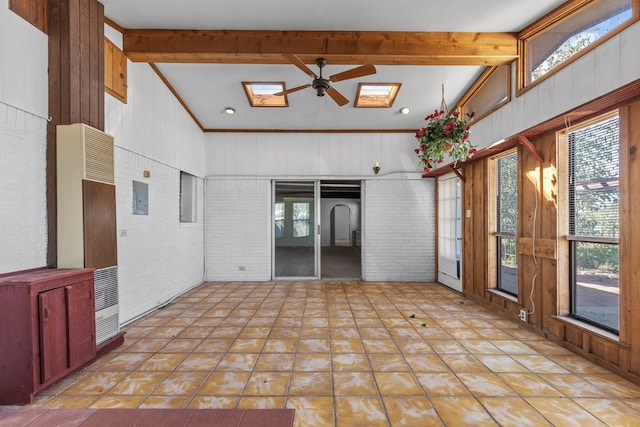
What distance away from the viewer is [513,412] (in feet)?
6.25

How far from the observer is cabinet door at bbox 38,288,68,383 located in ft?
6.72

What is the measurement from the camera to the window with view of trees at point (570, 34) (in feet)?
7.56

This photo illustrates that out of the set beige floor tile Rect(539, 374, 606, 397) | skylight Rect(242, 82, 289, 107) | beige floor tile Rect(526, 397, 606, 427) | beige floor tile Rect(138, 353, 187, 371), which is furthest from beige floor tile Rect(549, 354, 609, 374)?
skylight Rect(242, 82, 289, 107)

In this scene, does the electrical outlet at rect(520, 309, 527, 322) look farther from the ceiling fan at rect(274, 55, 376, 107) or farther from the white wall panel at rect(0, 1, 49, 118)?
the white wall panel at rect(0, 1, 49, 118)

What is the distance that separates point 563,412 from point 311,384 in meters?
1.74

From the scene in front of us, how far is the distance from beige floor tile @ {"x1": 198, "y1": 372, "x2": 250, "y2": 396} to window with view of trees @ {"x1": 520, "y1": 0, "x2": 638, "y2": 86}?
4.05 m

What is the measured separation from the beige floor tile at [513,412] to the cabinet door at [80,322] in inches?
125

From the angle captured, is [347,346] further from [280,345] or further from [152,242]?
[152,242]

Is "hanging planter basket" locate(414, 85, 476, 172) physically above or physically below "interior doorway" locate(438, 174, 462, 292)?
above

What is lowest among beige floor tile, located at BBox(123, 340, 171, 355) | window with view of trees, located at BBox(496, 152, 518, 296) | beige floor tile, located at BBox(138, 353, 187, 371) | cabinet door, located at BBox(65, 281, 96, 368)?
beige floor tile, located at BBox(138, 353, 187, 371)

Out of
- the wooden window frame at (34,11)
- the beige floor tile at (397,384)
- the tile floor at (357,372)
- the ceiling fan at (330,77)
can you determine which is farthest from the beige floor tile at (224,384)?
the wooden window frame at (34,11)

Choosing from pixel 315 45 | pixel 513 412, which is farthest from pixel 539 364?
pixel 315 45

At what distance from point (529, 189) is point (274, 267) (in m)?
4.59

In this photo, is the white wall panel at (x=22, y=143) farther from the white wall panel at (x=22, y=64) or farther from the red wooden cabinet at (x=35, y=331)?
the red wooden cabinet at (x=35, y=331)
